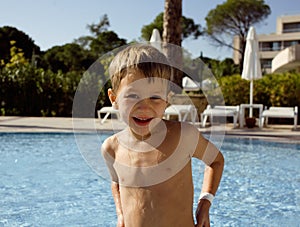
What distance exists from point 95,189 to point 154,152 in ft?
12.8

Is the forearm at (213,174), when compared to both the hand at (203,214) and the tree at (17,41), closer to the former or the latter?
the hand at (203,214)

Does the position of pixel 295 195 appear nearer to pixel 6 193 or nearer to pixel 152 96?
pixel 6 193

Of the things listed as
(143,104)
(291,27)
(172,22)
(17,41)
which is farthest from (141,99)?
(291,27)

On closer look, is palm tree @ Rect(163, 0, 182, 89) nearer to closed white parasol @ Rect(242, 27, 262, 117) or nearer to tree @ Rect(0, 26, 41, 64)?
closed white parasol @ Rect(242, 27, 262, 117)

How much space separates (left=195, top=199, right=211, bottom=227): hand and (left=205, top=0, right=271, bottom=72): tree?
1882 inches

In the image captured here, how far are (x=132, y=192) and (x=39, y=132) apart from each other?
8.87 meters

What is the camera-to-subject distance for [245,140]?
31.3 ft

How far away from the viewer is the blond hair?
149cm

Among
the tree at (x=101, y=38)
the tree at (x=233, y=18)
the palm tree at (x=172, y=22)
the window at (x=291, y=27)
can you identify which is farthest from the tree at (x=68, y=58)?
the palm tree at (x=172, y=22)

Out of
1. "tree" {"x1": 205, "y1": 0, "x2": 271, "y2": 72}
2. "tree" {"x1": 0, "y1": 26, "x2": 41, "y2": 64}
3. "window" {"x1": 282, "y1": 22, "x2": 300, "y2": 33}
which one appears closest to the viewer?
"tree" {"x1": 205, "y1": 0, "x2": 271, "y2": 72}

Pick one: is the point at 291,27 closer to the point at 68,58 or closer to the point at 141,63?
the point at 68,58

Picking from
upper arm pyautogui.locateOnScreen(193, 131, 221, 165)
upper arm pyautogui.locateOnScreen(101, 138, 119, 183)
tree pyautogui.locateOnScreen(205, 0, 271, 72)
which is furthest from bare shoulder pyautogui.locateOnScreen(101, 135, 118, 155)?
tree pyautogui.locateOnScreen(205, 0, 271, 72)

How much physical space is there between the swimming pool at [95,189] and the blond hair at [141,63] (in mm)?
2639

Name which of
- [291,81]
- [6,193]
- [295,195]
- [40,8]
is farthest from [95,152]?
[40,8]
